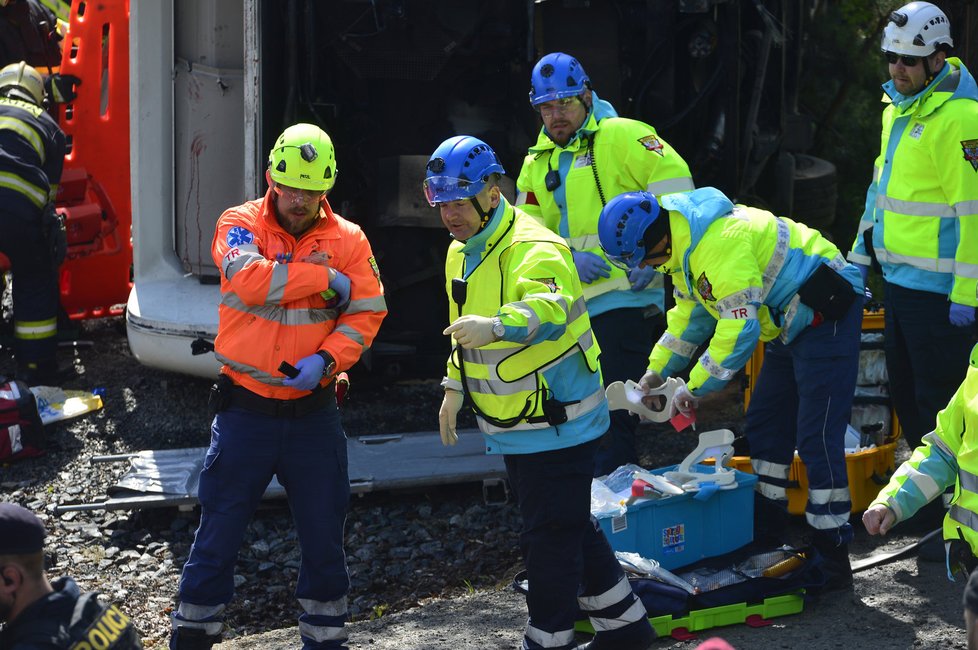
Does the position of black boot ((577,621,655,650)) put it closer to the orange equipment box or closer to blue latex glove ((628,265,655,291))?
the orange equipment box

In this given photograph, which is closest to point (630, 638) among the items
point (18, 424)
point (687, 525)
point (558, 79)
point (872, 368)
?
point (687, 525)

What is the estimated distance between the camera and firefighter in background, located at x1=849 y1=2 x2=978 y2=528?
16.9 ft

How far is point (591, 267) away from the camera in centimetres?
550

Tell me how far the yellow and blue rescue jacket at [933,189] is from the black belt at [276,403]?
241cm

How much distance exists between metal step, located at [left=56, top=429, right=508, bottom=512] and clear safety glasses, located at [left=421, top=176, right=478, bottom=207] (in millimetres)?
2272

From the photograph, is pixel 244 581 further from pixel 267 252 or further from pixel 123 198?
pixel 123 198

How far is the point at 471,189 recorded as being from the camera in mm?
4086

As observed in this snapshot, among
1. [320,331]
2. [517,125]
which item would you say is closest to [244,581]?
[320,331]

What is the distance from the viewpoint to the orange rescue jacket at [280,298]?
435 cm

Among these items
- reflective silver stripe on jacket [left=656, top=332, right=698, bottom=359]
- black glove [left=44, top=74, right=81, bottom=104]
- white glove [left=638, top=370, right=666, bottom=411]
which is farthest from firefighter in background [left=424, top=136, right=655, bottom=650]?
black glove [left=44, top=74, right=81, bottom=104]

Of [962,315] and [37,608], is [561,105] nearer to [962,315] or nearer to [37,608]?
[962,315]

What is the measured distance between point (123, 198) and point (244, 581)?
3.67 metres

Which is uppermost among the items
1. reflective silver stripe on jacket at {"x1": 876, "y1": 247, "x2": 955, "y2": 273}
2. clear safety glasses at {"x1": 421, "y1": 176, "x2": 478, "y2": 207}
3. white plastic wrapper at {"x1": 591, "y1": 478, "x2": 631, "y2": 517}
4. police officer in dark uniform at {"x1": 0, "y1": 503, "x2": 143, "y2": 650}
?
clear safety glasses at {"x1": 421, "y1": 176, "x2": 478, "y2": 207}

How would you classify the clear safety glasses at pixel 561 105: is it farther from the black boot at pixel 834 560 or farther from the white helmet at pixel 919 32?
the black boot at pixel 834 560
